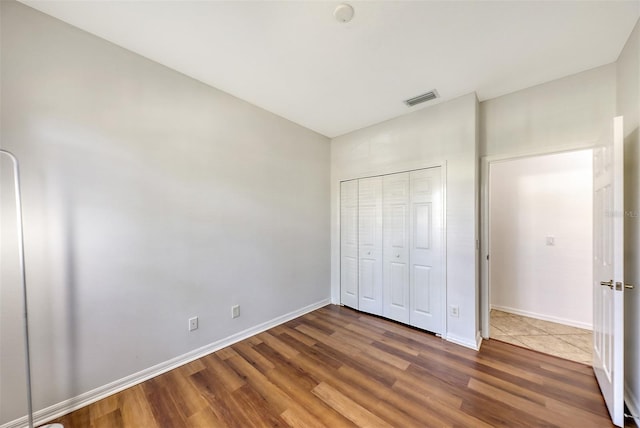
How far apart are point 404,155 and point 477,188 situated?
912 millimetres

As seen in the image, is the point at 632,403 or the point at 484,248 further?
the point at 484,248

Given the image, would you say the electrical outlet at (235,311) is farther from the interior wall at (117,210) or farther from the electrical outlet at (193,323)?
the electrical outlet at (193,323)

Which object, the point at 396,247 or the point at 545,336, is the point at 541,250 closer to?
the point at 545,336

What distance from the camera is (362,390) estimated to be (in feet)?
5.86

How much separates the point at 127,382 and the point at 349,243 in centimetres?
278

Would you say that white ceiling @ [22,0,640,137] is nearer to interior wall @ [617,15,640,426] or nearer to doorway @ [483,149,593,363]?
interior wall @ [617,15,640,426]

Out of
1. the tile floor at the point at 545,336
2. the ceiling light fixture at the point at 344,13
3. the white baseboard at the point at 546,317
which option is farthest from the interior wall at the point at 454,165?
the ceiling light fixture at the point at 344,13

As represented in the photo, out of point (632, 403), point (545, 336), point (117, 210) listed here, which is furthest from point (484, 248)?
point (117, 210)

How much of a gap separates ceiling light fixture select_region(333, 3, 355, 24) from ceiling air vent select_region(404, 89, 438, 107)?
132cm

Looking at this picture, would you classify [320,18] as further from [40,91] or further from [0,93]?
[0,93]

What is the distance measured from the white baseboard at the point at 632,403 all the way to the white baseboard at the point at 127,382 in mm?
2977

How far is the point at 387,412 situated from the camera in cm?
158

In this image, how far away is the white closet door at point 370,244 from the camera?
3.17 meters

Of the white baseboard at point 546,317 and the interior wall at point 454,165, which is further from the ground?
the interior wall at point 454,165
